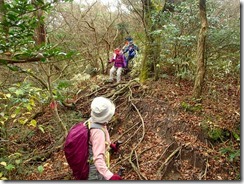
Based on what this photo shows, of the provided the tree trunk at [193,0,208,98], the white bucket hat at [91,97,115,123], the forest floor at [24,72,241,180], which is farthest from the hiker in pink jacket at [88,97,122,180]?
the tree trunk at [193,0,208,98]

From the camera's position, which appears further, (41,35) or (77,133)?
(41,35)

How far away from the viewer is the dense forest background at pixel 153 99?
3.51m

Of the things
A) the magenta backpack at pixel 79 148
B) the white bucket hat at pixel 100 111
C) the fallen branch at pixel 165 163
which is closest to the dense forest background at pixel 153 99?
the fallen branch at pixel 165 163

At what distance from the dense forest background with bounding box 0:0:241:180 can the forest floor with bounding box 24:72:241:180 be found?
0.06 ft

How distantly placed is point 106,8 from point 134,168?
9.62 metres

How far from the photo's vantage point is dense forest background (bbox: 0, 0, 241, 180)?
3.51 meters

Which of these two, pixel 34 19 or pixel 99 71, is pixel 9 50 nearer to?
pixel 34 19

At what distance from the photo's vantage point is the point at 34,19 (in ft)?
9.55

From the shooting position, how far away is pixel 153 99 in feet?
21.8

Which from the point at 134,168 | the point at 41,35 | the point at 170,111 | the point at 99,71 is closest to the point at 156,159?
the point at 134,168

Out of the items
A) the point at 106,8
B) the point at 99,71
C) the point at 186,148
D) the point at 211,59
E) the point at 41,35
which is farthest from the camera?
the point at 106,8

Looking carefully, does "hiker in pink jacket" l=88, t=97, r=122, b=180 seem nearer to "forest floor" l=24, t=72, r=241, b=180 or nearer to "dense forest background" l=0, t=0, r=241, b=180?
"dense forest background" l=0, t=0, r=241, b=180

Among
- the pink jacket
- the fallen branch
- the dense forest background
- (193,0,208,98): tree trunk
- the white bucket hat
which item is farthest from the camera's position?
(193,0,208,98): tree trunk

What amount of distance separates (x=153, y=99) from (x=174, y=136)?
178 cm
